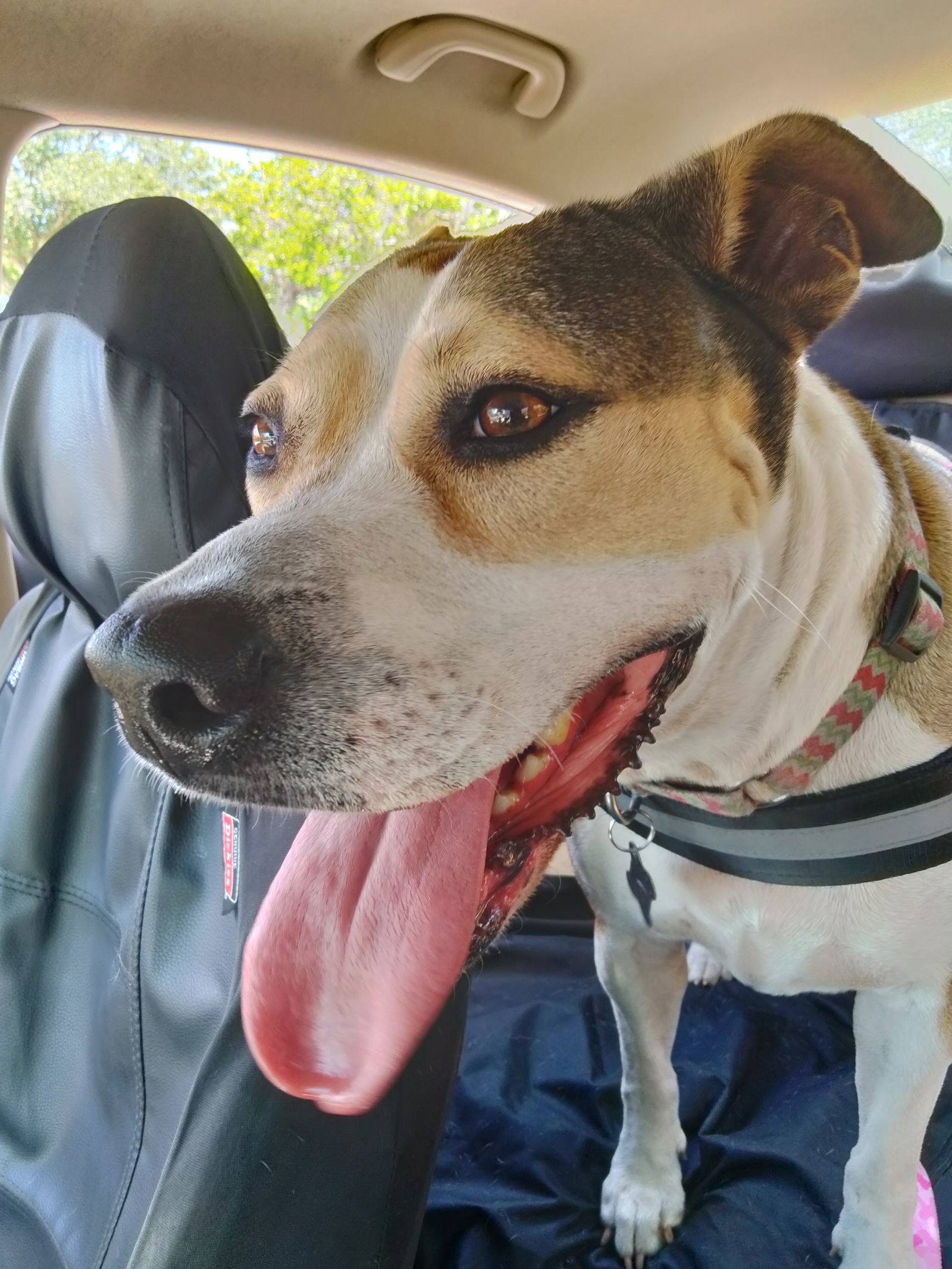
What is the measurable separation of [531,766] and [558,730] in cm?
6

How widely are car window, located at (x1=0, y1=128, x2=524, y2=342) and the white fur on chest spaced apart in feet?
5.65

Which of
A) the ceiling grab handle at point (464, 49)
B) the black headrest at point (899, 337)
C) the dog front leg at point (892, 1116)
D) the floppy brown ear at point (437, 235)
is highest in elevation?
the ceiling grab handle at point (464, 49)

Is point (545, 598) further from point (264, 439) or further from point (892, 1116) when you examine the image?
point (892, 1116)

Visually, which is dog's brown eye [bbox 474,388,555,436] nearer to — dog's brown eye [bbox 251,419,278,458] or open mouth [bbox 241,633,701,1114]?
open mouth [bbox 241,633,701,1114]

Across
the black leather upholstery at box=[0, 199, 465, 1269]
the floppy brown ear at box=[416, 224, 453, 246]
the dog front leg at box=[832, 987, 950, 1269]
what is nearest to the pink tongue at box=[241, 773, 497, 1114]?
the black leather upholstery at box=[0, 199, 465, 1269]

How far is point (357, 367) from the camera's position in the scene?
138 centimetres

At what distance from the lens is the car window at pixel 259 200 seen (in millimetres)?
2645

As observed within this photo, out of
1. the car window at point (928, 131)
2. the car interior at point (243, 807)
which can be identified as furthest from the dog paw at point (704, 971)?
the car window at point (928, 131)

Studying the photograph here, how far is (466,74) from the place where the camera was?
270 centimetres

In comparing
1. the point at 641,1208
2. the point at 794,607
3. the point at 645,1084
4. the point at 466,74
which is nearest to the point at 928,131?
the point at 466,74

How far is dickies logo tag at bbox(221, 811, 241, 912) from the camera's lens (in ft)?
4.70

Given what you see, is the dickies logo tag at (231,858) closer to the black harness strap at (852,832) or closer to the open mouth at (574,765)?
the open mouth at (574,765)

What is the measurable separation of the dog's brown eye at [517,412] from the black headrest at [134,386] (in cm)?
64

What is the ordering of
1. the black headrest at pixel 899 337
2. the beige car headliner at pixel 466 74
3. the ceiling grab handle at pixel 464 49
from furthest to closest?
the black headrest at pixel 899 337 → the ceiling grab handle at pixel 464 49 → the beige car headliner at pixel 466 74
